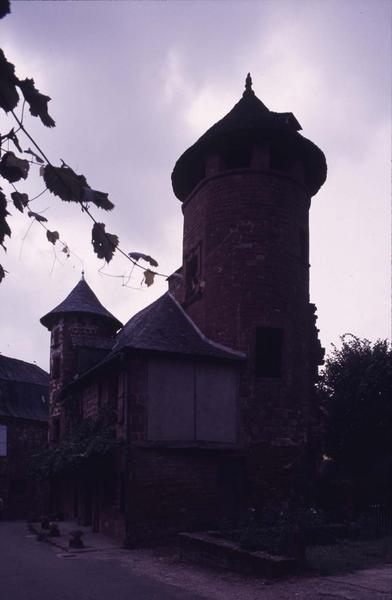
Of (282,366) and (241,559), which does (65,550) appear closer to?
(241,559)

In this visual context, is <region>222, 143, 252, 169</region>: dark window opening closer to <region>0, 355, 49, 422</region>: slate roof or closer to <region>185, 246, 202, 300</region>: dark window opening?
<region>185, 246, 202, 300</region>: dark window opening

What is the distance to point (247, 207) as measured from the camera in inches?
787

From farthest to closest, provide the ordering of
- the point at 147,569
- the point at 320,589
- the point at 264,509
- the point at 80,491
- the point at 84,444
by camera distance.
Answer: the point at 80,491, the point at 84,444, the point at 264,509, the point at 147,569, the point at 320,589

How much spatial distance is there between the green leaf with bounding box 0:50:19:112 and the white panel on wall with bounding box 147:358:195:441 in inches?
589

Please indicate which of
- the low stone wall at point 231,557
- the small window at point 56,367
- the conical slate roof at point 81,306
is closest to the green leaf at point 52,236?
the low stone wall at point 231,557

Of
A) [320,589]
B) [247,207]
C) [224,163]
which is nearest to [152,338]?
[247,207]

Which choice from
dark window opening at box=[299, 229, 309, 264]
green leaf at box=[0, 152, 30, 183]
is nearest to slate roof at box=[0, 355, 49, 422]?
dark window opening at box=[299, 229, 309, 264]

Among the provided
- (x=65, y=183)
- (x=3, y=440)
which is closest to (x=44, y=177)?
(x=65, y=183)

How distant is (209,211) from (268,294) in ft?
11.6

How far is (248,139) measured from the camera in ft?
66.6

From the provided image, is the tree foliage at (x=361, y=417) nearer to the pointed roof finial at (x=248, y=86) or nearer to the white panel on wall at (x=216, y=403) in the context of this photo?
the white panel on wall at (x=216, y=403)

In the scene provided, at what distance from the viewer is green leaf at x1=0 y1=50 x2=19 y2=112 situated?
2.90 metres

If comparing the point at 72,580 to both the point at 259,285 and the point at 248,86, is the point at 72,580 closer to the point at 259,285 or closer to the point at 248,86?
the point at 259,285

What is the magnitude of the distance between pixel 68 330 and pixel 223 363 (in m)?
9.92
